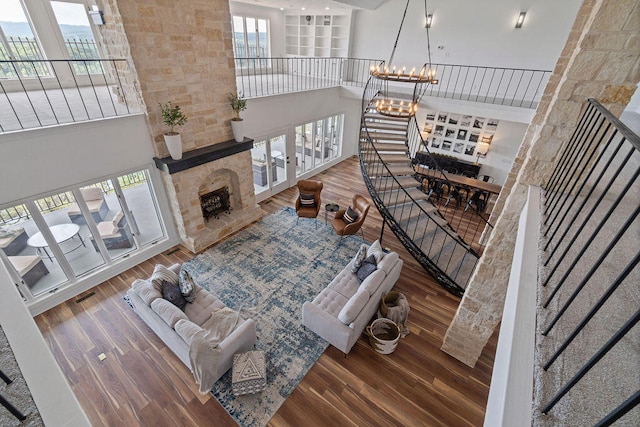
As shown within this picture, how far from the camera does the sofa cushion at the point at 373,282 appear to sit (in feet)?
14.3

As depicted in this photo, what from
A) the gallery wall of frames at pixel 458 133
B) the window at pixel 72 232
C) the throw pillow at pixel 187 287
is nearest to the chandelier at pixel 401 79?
the throw pillow at pixel 187 287

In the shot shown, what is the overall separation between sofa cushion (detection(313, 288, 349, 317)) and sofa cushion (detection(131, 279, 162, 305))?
7.61 ft

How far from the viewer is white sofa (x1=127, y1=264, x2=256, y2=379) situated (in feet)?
11.9

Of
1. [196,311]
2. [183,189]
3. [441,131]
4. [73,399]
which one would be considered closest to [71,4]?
[183,189]

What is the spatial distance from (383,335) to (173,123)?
4918mm

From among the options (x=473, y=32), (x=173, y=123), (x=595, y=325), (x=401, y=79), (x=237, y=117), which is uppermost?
(x=473, y=32)

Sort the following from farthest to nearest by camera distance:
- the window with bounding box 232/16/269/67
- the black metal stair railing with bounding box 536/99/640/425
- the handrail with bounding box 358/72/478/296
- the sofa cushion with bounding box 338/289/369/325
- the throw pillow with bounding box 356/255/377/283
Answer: the window with bounding box 232/16/269/67 < the handrail with bounding box 358/72/478/296 < the throw pillow with bounding box 356/255/377/283 < the sofa cushion with bounding box 338/289/369/325 < the black metal stair railing with bounding box 536/99/640/425

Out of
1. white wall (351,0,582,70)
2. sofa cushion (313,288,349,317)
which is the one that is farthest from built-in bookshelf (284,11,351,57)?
sofa cushion (313,288,349,317)

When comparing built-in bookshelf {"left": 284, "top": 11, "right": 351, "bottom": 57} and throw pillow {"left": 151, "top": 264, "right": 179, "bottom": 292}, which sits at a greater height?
built-in bookshelf {"left": 284, "top": 11, "right": 351, "bottom": 57}

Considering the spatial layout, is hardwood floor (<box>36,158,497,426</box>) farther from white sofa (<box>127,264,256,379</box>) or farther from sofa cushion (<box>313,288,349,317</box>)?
sofa cushion (<box>313,288,349,317</box>)

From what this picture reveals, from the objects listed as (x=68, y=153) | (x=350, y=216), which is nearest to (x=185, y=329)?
(x=68, y=153)

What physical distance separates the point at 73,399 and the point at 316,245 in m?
5.37

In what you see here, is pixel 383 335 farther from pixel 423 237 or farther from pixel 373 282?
pixel 423 237

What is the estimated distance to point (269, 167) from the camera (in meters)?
7.80
